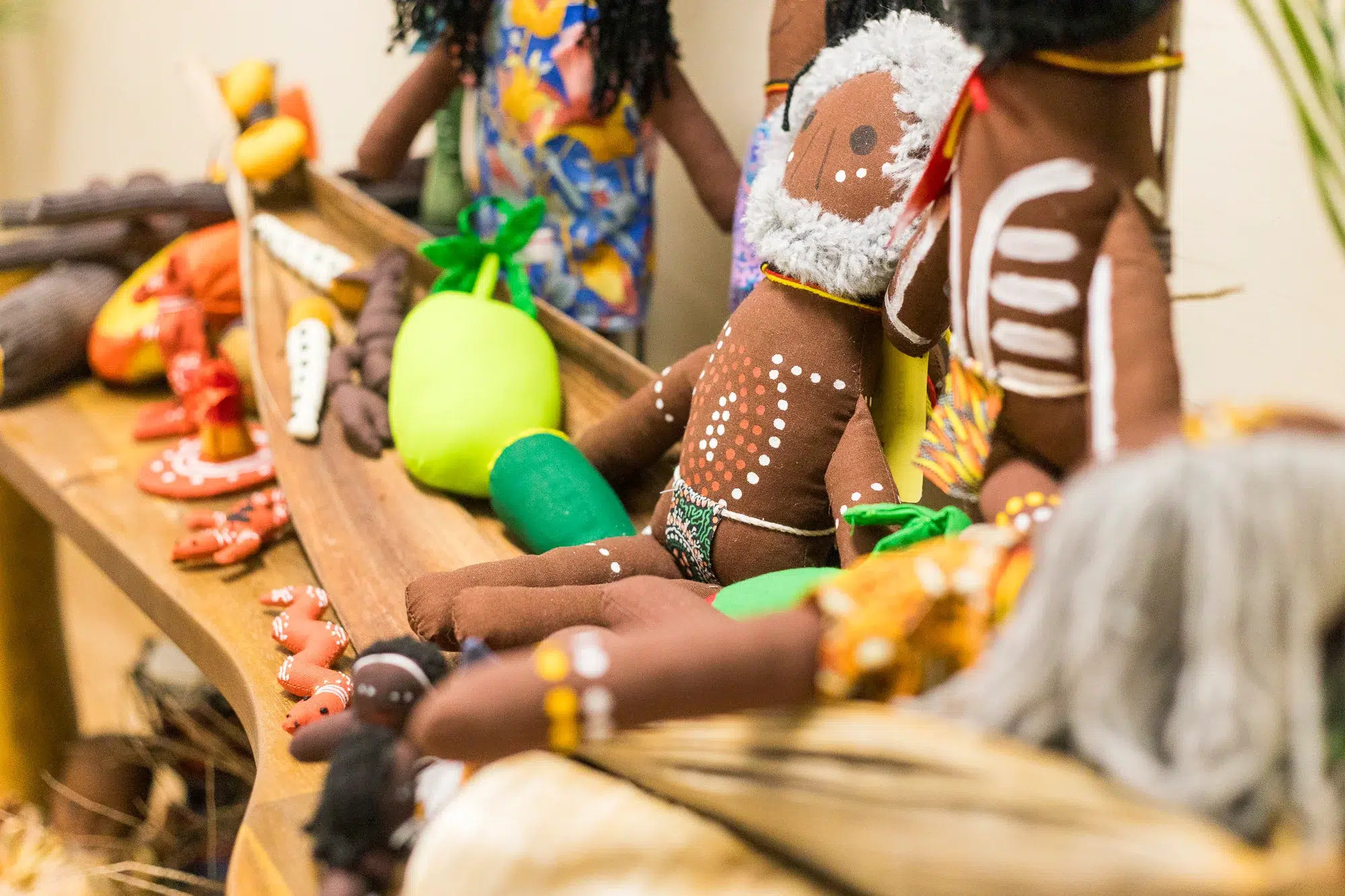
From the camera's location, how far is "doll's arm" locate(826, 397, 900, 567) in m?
0.63

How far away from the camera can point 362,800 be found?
20.2 inches

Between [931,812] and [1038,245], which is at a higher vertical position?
[1038,245]

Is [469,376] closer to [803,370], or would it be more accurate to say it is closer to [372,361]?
[372,361]

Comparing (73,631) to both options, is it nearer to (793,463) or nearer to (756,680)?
(793,463)

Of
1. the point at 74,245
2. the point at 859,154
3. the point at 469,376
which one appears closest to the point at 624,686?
the point at 859,154

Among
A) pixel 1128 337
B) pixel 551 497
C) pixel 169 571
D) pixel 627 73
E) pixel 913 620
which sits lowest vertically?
pixel 169 571

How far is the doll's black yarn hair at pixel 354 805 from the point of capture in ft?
1.69

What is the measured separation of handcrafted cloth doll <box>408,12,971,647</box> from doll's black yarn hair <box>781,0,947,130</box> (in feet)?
0.09

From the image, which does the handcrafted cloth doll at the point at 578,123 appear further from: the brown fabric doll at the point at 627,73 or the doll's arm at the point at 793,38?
the doll's arm at the point at 793,38

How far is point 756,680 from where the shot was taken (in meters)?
0.43

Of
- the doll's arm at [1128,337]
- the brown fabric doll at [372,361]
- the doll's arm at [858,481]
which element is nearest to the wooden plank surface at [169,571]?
the brown fabric doll at [372,361]

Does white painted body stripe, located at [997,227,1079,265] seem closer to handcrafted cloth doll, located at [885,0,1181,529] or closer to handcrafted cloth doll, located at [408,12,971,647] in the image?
handcrafted cloth doll, located at [885,0,1181,529]

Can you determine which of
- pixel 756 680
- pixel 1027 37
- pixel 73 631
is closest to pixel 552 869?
pixel 756 680

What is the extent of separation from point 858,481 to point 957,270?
0.52ft
